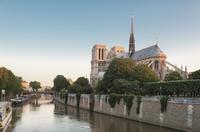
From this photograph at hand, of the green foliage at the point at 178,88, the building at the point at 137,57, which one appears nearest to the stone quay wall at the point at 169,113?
the green foliage at the point at 178,88

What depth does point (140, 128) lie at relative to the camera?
37.9m

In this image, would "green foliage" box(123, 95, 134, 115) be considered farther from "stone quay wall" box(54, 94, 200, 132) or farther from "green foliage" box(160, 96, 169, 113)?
"green foliage" box(160, 96, 169, 113)

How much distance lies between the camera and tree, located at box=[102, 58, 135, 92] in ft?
219

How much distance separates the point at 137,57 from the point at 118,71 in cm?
4912

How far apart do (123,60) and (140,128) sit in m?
32.6

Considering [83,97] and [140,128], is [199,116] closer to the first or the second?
[140,128]

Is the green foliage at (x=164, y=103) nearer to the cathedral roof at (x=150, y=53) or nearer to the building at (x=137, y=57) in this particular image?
the building at (x=137, y=57)

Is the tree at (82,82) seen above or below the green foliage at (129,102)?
above

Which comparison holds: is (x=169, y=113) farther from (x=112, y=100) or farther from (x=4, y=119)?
(x=112, y=100)

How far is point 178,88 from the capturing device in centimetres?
4497

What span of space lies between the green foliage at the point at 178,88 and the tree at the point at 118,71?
587 inches

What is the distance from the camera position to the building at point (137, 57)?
9900 cm

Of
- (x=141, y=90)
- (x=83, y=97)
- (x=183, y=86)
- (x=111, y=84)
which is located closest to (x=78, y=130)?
(x=183, y=86)

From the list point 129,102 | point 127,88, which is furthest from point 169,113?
point 127,88
